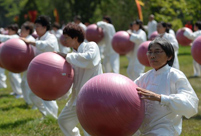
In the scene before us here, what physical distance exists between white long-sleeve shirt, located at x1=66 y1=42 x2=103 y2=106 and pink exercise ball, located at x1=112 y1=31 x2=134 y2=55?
5517 millimetres

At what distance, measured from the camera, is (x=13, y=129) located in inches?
271

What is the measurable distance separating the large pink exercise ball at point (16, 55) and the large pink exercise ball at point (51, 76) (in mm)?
1644

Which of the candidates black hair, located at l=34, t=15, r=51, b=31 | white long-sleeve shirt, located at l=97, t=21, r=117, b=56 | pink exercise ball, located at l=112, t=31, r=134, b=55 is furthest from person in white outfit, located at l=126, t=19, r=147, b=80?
black hair, located at l=34, t=15, r=51, b=31

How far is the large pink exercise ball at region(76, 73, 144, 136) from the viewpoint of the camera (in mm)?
3359

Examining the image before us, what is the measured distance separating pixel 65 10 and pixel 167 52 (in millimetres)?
38914

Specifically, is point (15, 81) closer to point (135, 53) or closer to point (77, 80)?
point (135, 53)

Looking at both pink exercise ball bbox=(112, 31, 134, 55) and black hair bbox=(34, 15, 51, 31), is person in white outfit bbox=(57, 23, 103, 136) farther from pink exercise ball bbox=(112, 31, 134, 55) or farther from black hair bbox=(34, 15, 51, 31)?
pink exercise ball bbox=(112, 31, 134, 55)


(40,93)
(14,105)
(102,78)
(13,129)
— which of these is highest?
(102,78)

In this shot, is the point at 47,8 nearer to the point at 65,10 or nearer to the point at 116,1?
the point at 65,10

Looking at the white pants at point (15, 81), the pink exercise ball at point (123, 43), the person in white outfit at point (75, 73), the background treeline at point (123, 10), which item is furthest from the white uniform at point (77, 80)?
the background treeline at point (123, 10)

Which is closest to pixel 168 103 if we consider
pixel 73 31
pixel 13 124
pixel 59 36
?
pixel 73 31

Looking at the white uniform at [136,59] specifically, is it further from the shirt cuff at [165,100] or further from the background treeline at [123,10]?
the background treeline at [123,10]

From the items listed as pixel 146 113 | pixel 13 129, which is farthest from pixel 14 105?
pixel 146 113

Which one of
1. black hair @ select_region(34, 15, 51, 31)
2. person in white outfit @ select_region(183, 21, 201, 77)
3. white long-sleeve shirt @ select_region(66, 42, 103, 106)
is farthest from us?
person in white outfit @ select_region(183, 21, 201, 77)
